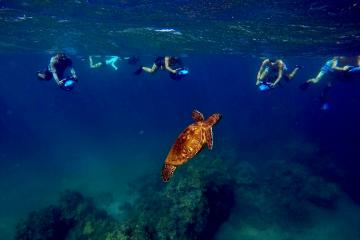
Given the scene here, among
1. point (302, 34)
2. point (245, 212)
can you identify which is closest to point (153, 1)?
point (302, 34)

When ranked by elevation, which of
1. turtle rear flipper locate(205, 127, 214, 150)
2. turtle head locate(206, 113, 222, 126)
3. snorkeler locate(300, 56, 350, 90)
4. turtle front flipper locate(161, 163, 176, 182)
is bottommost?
snorkeler locate(300, 56, 350, 90)

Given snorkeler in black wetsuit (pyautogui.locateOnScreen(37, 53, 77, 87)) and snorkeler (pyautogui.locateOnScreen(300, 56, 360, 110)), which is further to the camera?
snorkeler (pyautogui.locateOnScreen(300, 56, 360, 110))

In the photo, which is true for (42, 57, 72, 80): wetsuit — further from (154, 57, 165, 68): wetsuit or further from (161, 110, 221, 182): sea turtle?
(161, 110, 221, 182): sea turtle

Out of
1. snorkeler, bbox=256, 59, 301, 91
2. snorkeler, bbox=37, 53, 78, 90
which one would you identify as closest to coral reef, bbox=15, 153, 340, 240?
snorkeler, bbox=256, 59, 301, 91

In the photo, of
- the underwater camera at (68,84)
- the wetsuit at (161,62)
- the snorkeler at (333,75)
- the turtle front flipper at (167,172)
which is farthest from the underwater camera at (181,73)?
the turtle front flipper at (167,172)

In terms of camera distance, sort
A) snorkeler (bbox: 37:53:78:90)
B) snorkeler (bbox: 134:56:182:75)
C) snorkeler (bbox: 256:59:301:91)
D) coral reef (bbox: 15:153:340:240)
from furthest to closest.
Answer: snorkeler (bbox: 256:59:301:91), snorkeler (bbox: 134:56:182:75), coral reef (bbox: 15:153:340:240), snorkeler (bbox: 37:53:78:90)

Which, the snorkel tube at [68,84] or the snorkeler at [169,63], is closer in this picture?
the snorkel tube at [68,84]

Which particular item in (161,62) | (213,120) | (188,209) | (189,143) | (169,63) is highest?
(213,120)

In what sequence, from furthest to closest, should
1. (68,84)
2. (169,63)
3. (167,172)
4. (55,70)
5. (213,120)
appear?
(169,63) < (55,70) < (68,84) < (213,120) < (167,172)

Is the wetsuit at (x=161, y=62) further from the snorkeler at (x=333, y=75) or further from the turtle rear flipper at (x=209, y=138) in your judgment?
the turtle rear flipper at (x=209, y=138)

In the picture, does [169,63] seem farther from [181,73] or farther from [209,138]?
[209,138]

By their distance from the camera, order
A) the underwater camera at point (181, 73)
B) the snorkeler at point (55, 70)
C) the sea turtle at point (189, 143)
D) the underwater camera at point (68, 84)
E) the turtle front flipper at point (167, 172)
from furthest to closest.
→ the underwater camera at point (181, 73)
the snorkeler at point (55, 70)
the underwater camera at point (68, 84)
the sea turtle at point (189, 143)
the turtle front flipper at point (167, 172)

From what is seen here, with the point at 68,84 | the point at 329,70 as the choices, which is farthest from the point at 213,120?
the point at 329,70

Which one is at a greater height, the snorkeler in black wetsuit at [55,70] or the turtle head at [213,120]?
the turtle head at [213,120]
